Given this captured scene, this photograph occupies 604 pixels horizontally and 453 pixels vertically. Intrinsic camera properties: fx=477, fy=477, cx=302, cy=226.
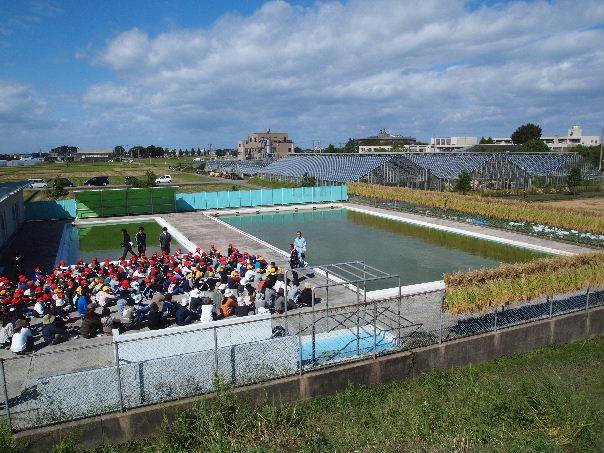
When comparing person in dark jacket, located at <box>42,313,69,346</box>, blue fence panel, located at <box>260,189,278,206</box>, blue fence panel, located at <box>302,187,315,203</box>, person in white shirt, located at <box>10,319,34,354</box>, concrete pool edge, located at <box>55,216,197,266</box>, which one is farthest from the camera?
blue fence panel, located at <box>302,187,315,203</box>

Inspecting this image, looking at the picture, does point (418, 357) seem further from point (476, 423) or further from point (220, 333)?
point (220, 333)

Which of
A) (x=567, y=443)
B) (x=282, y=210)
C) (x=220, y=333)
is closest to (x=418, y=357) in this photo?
(x=567, y=443)

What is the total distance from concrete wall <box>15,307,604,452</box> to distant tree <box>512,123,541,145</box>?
127602 mm

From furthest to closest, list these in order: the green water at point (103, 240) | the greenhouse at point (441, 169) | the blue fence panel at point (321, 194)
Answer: the greenhouse at point (441, 169), the blue fence panel at point (321, 194), the green water at point (103, 240)

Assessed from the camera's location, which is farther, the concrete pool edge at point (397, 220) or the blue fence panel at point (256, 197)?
the blue fence panel at point (256, 197)

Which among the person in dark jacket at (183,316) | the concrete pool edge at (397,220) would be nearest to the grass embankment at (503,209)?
the concrete pool edge at (397,220)

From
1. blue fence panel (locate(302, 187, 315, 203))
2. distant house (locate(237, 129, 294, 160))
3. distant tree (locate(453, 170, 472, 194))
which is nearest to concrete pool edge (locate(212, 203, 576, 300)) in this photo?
blue fence panel (locate(302, 187, 315, 203))

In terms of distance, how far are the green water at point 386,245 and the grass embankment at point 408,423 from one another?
9333 mm

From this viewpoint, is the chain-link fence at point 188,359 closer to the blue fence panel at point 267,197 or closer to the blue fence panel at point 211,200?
the blue fence panel at point 211,200

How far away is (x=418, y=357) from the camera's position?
11.8 metres

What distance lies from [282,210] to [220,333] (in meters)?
31.3

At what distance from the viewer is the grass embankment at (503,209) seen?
28188 millimetres

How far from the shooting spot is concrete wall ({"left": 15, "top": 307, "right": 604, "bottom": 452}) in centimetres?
918

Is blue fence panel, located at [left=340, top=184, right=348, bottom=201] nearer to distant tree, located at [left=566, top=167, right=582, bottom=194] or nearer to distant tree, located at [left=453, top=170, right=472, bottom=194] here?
distant tree, located at [left=453, top=170, right=472, bottom=194]
